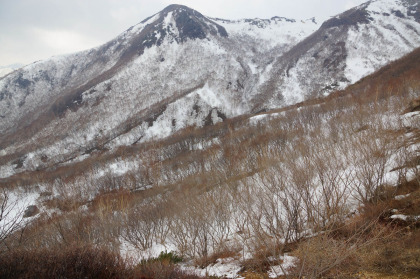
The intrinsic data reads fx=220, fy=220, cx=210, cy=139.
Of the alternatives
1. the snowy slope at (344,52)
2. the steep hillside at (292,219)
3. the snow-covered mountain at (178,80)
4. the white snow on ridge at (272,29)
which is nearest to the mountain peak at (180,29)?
the snow-covered mountain at (178,80)

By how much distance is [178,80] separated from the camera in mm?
91125

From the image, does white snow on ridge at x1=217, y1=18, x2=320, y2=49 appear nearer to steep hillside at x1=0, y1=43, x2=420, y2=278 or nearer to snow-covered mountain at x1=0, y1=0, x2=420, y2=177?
snow-covered mountain at x1=0, y1=0, x2=420, y2=177

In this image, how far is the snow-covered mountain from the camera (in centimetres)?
7238

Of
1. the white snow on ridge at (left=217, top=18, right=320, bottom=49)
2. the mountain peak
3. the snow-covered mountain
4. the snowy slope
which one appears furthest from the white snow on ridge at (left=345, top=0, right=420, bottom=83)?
the mountain peak

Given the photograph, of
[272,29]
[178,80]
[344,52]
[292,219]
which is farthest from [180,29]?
[292,219]

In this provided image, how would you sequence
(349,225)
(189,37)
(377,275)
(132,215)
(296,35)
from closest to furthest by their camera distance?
(377,275) < (349,225) < (132,215) < (189,37) < (296,35)

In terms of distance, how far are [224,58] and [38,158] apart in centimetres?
8017

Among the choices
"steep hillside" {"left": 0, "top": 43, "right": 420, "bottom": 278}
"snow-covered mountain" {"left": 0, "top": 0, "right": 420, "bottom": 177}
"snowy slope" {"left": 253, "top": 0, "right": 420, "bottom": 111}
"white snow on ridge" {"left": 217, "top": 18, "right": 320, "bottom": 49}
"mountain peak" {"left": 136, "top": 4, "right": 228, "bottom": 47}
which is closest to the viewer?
"steep hillside" {"left": 0, "top": 43, "right": 420, "bottom": 278}

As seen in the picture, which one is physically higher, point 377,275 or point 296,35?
point 296,35

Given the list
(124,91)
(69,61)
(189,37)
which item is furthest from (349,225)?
(69,61)

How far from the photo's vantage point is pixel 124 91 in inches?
3538

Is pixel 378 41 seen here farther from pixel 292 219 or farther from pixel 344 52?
pixel 292 219

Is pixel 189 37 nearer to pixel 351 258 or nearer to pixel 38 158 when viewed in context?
pixel 38 158

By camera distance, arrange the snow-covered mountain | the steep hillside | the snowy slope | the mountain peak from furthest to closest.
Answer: the mountain peak
the snowy slope
the snow-covered mountain
the steep hillside
